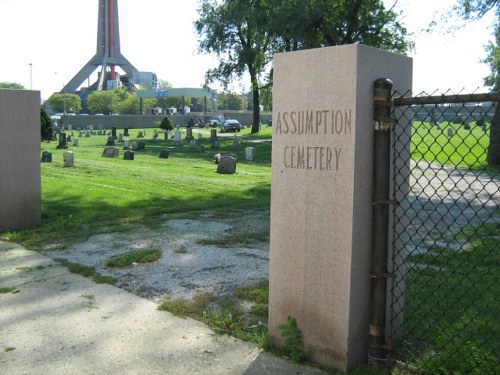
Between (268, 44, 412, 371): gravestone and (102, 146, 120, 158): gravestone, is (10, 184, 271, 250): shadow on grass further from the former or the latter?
(102, 146, 120, 158): gravestone

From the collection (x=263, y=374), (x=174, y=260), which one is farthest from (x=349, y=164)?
(x=174, y=260)

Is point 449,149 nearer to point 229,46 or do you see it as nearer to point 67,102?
point 229,46

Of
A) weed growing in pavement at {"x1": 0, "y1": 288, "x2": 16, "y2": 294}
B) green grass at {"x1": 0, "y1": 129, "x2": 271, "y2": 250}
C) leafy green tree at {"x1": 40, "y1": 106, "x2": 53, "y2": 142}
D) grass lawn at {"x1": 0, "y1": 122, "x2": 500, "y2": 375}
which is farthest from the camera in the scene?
leafy green tree at {"x1": 40, "y1": 106, "x2": 53, "y2": 142}

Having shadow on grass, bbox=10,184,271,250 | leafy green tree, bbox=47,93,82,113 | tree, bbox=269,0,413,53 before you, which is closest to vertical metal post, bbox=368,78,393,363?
shadow on grass, bbox=10,184,271,250

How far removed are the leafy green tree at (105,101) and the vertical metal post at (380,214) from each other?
390 feet

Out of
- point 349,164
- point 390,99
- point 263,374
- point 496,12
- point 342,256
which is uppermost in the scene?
point 496,12

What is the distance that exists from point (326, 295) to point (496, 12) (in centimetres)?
2100

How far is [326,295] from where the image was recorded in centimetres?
368

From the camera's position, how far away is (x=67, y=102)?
399 ft

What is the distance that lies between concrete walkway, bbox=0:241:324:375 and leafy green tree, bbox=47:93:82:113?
122905mm

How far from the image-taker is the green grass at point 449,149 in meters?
4.81

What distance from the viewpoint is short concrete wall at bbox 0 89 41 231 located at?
813 centimetres

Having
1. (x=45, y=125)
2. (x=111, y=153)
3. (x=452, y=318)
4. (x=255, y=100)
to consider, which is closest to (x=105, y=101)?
(x=255, y=100)

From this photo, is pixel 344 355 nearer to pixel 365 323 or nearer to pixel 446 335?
pixel 365 323
